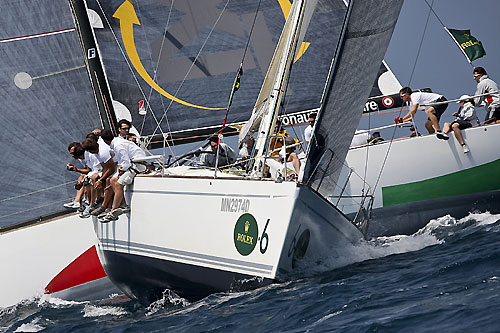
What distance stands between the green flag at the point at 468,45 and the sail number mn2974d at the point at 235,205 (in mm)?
5463

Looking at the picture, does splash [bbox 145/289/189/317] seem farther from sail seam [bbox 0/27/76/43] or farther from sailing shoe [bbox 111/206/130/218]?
sail seam [bbox 0/27/76/43]

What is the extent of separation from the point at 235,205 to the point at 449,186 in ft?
12.5

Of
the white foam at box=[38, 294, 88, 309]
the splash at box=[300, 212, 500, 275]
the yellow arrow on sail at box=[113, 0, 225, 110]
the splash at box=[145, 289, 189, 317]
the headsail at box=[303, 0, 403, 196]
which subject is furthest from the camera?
the yellow arrow on sail at box=[113, 0, 225, 110]

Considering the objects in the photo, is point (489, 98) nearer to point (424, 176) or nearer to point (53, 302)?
point (424, 176)

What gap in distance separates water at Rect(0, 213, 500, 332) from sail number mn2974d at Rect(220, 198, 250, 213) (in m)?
0.61

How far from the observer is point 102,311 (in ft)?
25.0

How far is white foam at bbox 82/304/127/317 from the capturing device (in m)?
7.27

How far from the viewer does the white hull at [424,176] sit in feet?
29.6

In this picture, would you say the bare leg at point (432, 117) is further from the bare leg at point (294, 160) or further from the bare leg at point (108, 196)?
the bare leg at point (108, 196)

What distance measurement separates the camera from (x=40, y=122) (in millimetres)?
10484

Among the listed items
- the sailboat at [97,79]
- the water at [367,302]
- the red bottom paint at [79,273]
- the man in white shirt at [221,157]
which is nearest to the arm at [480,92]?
the water at [367,302]

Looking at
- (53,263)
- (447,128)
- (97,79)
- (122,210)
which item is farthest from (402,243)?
(97,79)

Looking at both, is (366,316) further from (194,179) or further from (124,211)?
(124,211)

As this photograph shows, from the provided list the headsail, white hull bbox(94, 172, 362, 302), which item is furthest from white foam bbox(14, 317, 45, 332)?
the headsail
